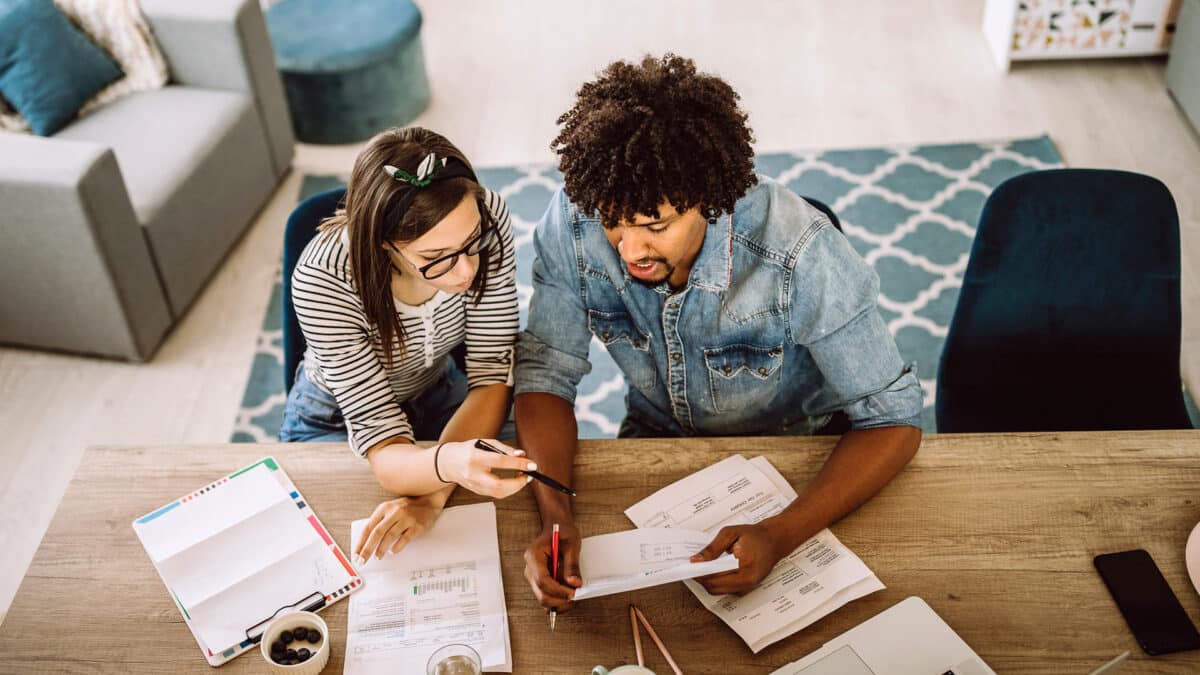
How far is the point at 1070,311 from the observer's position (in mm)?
1848

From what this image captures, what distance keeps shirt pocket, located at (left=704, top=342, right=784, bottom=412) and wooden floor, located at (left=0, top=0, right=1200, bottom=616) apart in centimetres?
156

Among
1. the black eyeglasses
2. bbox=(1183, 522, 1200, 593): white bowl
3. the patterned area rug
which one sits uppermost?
the black eyeglasses

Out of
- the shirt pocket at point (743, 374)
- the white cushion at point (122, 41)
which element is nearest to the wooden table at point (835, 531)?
the shirt pocket at point (743, 374)

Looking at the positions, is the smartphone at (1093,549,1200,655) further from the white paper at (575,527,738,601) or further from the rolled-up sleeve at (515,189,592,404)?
the rolled-up sleeve at (515,189,592,404)

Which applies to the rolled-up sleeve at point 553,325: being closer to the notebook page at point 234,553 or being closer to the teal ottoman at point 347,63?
the notebook page at point 234,553

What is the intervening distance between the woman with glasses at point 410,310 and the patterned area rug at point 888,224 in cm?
95

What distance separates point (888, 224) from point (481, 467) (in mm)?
2153

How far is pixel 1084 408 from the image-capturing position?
192cm

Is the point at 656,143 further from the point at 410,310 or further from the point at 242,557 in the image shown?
the point at 242,557

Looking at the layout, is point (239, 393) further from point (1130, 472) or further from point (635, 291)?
point (1130, 472)

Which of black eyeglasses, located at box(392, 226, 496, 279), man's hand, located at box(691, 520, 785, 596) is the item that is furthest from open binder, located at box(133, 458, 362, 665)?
man's hand, located at box(691, 520, 785, 596)

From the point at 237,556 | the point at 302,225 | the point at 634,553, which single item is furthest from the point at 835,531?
the point at 302,225

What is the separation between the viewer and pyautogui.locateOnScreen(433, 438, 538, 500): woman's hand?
148 cm

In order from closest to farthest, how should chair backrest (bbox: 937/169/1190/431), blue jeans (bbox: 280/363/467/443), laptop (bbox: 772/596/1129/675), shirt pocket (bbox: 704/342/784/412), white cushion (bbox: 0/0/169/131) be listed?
laptop (bbox: 772/596/1129/675) < shirt pocket (bbox: 704/342/784/412) < chair backrest (bbox: 937/169/1190/431) < blue jeans (bbox: 280/363/467/443) < white cushion (bbox: 0/0/169/131)
